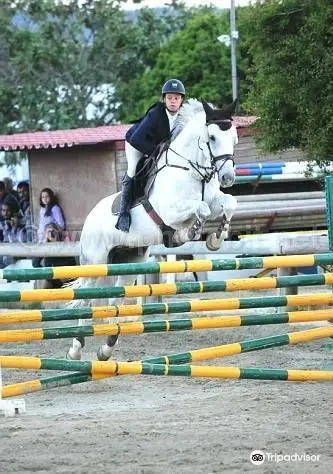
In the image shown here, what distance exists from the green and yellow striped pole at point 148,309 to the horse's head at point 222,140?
96.6 inches

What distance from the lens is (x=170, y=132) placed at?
1001 centimetres

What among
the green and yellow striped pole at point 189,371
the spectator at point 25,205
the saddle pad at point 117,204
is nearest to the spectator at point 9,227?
the spectator at point 25,205

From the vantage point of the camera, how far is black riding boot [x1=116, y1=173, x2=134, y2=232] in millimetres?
9930

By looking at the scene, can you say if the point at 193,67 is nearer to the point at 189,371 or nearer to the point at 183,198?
the point at 183,198

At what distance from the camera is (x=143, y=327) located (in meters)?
6.64

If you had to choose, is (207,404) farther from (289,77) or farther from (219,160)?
(289,77)

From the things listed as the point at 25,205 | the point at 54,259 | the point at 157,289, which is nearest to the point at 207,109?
the point at 157,289


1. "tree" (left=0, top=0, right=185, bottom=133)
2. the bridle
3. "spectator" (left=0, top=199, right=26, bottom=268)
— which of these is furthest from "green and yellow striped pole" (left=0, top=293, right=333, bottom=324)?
"tree" (left=0, top=0, right=185, bottom=133)

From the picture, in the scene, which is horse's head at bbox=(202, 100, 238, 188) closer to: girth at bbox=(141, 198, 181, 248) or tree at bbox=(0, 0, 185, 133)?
girth at bbox=(141, 198, 181, 248)

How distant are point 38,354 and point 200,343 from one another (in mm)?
1489

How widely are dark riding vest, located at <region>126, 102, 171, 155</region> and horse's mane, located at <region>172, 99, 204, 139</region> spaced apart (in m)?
0.10

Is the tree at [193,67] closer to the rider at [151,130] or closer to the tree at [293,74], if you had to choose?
the tree at [293,74]

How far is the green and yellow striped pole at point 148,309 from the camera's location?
6.32m

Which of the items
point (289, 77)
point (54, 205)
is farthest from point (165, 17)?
point (289, 77)
